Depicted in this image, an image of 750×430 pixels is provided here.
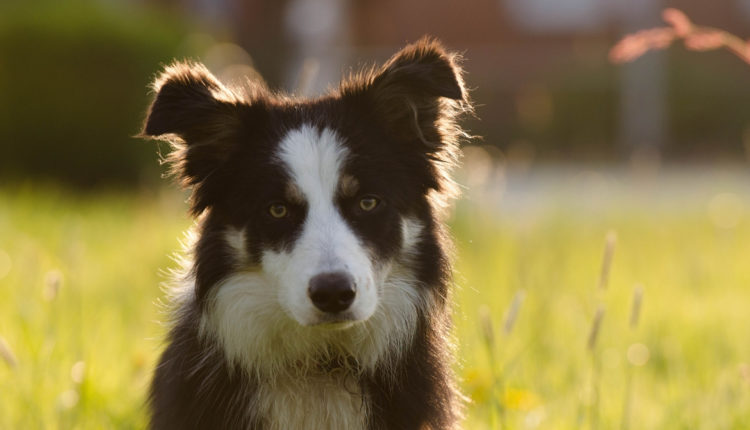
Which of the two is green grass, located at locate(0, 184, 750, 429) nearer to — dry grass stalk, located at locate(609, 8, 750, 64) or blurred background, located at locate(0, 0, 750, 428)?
blurred background, located at locate(0, 0, 750, 428)

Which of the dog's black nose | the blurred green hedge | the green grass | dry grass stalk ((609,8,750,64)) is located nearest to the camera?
dry grass stalk ((609,8,750,64))

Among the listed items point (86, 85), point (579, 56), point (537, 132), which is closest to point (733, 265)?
point (86, 85)

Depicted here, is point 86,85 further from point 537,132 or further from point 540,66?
point 540,66

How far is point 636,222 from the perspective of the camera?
29.7 feet

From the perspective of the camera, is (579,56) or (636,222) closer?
(636,222)

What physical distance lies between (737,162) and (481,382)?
13.4 m

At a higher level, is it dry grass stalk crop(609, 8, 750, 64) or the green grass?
dry grass stalk crop(609, 8, 750, 64)

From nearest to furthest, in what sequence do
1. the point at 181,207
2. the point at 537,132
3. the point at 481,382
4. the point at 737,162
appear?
the point at 481,382
the point at 181,207
the point at 737,162
the point at 537,132

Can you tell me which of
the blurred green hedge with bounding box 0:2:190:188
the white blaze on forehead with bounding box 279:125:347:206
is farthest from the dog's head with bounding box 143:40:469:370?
the blurred green hedge with bounding box 0:2:190:188

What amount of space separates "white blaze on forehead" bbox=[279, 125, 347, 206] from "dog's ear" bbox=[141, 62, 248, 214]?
0.80 feet

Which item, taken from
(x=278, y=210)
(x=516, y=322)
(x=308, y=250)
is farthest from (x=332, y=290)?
→ (x=516, y=322)

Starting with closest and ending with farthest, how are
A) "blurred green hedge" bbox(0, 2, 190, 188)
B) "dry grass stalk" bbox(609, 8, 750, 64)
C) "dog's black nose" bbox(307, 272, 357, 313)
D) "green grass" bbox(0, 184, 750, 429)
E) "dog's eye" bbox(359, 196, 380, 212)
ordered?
1. "dry grass stalk" bbox(609, 8, 750, 64)
2. "dog's black nose" bbox(307, 272, 357, 313)
3. "dog's eye" bbox(359, 196, 380, 212)
4. "green grass" bbox(0, 184, 750, 429)
5. "blurred green hedge" bbox(0, 2, 190, 188)

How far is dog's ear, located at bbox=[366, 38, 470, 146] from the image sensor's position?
3.29 metres

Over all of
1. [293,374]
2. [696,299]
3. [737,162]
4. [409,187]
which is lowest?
[737,162]
